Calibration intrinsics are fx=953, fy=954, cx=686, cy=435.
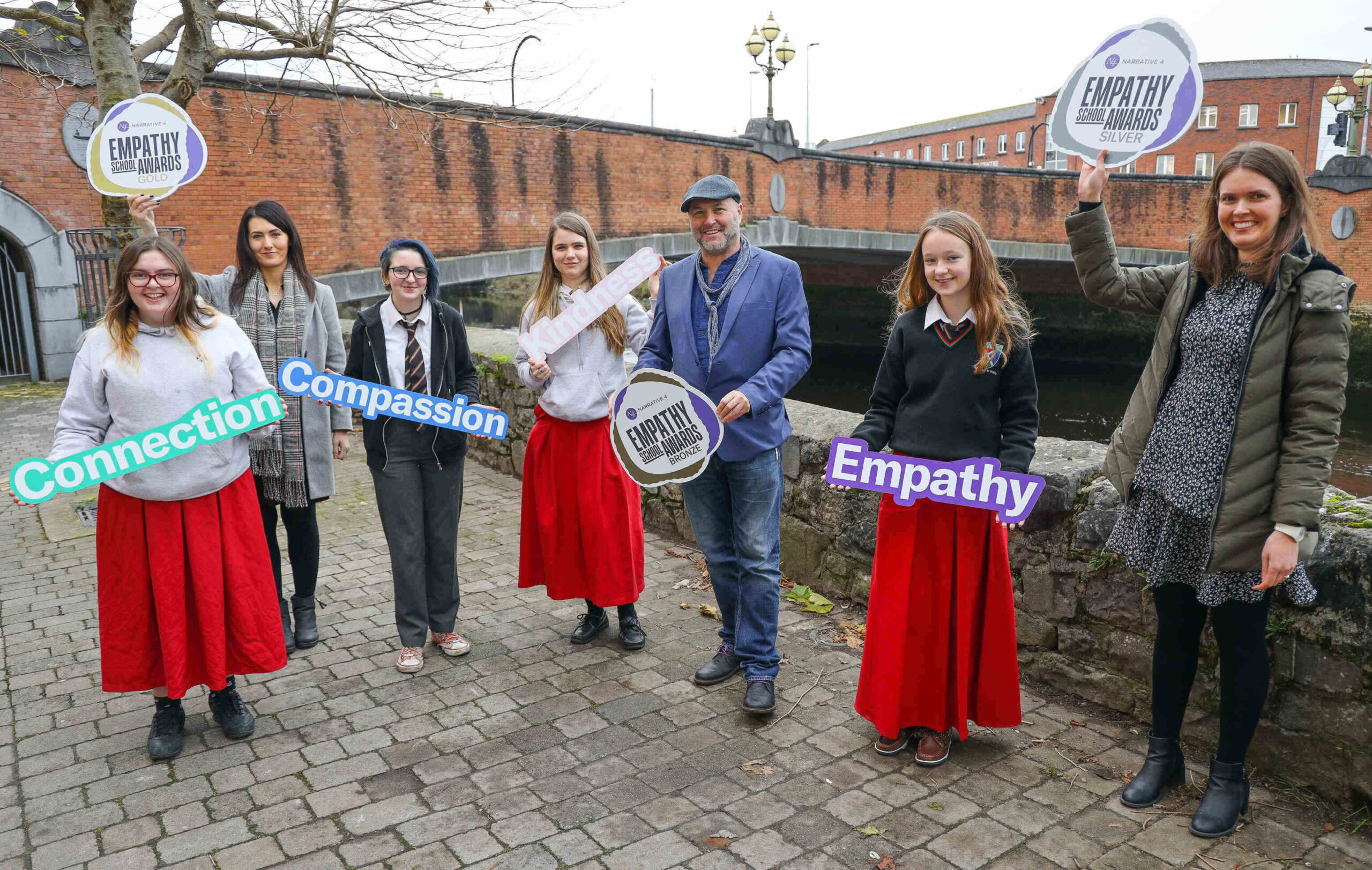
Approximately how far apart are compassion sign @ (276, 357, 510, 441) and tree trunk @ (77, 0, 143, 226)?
13.6 feet

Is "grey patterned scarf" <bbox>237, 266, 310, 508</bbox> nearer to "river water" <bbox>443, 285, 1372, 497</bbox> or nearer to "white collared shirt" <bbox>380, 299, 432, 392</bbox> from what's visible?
"white collared shirt" <bbox>380, 299, 432, 392</bbox>

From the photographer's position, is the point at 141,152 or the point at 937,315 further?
the point at 141,152

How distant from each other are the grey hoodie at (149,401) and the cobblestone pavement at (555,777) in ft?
3.41

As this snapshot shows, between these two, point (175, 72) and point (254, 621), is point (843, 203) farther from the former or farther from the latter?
point (254, 621)

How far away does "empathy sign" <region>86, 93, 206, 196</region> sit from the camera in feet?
15.7

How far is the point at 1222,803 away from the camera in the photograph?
2865mm

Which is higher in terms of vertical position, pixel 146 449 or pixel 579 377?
pixel 579 377

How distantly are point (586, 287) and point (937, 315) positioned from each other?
1730mm

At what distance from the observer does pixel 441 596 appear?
4.38 m

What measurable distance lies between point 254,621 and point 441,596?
0.94 metres

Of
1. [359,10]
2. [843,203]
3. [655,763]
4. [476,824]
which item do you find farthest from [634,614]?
[843,203]

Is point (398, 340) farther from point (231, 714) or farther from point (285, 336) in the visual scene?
point (231, 714)

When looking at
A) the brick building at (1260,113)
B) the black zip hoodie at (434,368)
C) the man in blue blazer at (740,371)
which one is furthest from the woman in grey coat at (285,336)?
the brick building at (1260,113)

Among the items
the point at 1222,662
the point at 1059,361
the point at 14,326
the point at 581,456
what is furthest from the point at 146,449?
the point at 1059,361
